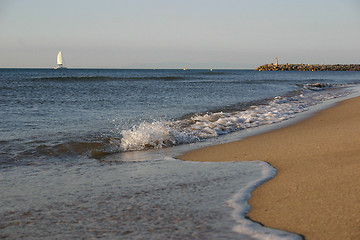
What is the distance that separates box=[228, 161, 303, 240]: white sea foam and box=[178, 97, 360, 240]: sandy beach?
0.25ft

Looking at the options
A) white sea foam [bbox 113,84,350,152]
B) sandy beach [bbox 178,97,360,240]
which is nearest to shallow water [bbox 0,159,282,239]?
sandy beach [bbox 178,97,360,240]

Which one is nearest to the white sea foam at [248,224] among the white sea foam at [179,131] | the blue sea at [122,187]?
the blue sea at [122,187]

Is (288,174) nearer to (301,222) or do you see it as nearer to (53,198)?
(301,222)

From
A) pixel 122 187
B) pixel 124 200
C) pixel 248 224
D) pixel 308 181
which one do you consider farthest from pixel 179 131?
pixel 248 224

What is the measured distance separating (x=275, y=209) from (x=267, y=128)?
6337 millimetres

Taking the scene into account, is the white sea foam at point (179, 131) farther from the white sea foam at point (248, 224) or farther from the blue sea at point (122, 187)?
the white sea foam at point (248, 224)

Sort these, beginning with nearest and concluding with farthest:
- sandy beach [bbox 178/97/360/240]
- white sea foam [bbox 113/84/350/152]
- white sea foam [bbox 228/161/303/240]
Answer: white sea foam [bbox 228/161/303/240]
sandy beach [bbox 178/97/360/240]
white sea foam [bbox 113/84/350/152]

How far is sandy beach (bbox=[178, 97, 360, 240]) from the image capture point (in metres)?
3.13

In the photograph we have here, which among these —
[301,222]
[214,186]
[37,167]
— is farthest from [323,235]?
[37,167]

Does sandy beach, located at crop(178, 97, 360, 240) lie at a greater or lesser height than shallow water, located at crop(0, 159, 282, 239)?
greater

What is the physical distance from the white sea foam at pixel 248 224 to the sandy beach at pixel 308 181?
8 centimetres

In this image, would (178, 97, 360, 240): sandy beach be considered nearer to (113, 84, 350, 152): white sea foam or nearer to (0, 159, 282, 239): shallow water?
(0, 159, 282, 239): shallow water

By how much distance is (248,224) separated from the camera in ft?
10.6

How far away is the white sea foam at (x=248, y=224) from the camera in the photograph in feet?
9.78
